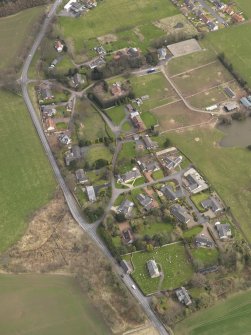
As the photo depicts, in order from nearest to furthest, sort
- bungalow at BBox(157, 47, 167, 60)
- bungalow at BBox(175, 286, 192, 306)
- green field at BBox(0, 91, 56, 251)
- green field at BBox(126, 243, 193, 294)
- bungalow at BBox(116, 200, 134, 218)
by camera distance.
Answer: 1. bungalow at BBox(175, 286, 192, 306)
2. green field at BBox(126, 243, 193, 294)
3. bungalow at BBox(116, 200, 134, 218)
4. green field at BBox(0, 91, 56, 251)
5. bungalow at BBox(157, 47, 167, 60)

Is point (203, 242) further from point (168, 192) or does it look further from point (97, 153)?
point (97, 153)

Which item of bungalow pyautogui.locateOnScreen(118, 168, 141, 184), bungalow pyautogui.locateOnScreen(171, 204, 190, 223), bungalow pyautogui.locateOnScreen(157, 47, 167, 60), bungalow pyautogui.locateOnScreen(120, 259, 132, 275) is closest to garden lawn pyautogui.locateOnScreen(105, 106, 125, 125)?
bungalow pyautogui.locateOnScreen(118, 168, 141, 184)

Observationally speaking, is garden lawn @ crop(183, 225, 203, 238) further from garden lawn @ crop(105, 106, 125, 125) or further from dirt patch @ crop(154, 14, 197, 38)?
dirt patch @ crop(154, 14, 197, 38)

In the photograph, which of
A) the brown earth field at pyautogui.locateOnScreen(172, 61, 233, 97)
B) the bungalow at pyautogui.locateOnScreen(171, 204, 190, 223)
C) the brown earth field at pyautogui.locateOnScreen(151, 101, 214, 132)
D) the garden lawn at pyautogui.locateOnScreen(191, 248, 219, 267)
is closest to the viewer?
the garden lawn at pyautogui.locateOnScreen(191, 248, 219, 267)

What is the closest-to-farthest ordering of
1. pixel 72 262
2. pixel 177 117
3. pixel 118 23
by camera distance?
1. pixel 72 262
2. pixel 177 117
3. pixel 118 23

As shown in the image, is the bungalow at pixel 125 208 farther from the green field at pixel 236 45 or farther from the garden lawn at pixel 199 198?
the green field at pixel 236 45

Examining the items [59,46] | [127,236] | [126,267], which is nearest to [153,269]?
[126,267]

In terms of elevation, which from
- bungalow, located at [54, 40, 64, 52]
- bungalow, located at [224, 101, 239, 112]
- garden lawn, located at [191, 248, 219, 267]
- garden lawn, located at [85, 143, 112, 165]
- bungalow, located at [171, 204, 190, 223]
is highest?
bungalow, located at [54, 40, 64, 52]
